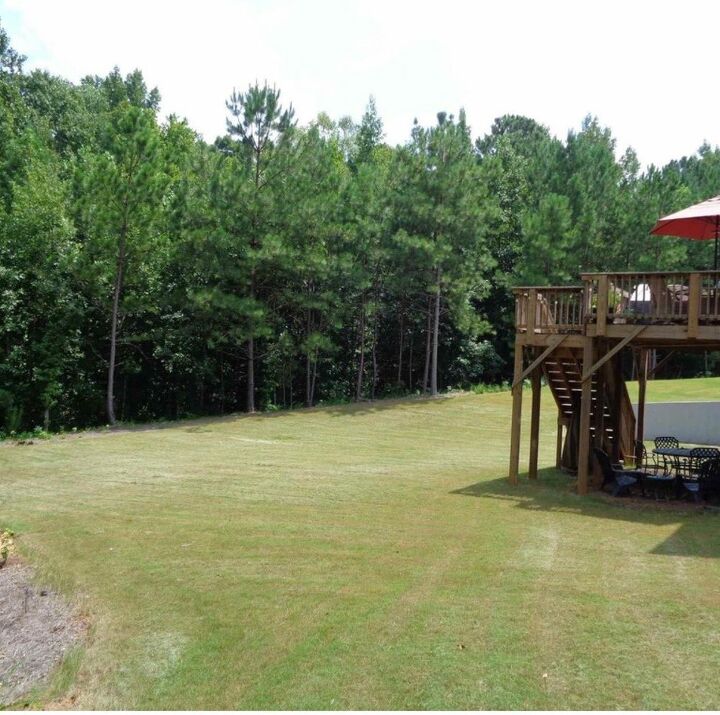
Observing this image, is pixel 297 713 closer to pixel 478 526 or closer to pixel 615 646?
pixel 615 646

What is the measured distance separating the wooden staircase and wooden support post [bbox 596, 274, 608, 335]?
1.11 metres

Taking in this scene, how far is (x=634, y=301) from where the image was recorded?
34.5 ft

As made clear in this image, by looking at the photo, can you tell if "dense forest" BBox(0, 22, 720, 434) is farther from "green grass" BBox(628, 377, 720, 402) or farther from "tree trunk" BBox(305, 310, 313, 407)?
"green grass" BBox(628, 377, 720, 402)

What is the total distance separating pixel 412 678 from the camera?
4.99 metres

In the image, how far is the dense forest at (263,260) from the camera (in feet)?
68.4

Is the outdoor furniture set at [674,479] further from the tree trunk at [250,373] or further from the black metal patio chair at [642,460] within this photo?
the tree trunk at [250,373]

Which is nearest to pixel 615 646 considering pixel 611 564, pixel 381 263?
pixel 611 564

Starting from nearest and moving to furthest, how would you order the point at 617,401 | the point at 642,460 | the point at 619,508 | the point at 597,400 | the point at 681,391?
the point at 619,508 < the point at 597,400 < the point at 617,401 < the point at 642,460 < the point at 681,391

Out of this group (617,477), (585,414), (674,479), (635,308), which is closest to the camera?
(635,308)

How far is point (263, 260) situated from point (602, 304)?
1289 centimetres

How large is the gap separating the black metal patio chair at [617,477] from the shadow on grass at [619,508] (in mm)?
222

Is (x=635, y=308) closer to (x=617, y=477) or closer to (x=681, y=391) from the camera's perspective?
(x=617, y=477)

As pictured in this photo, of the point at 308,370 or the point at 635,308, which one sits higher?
the point at 635,308

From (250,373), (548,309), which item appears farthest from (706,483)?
(250,373)
